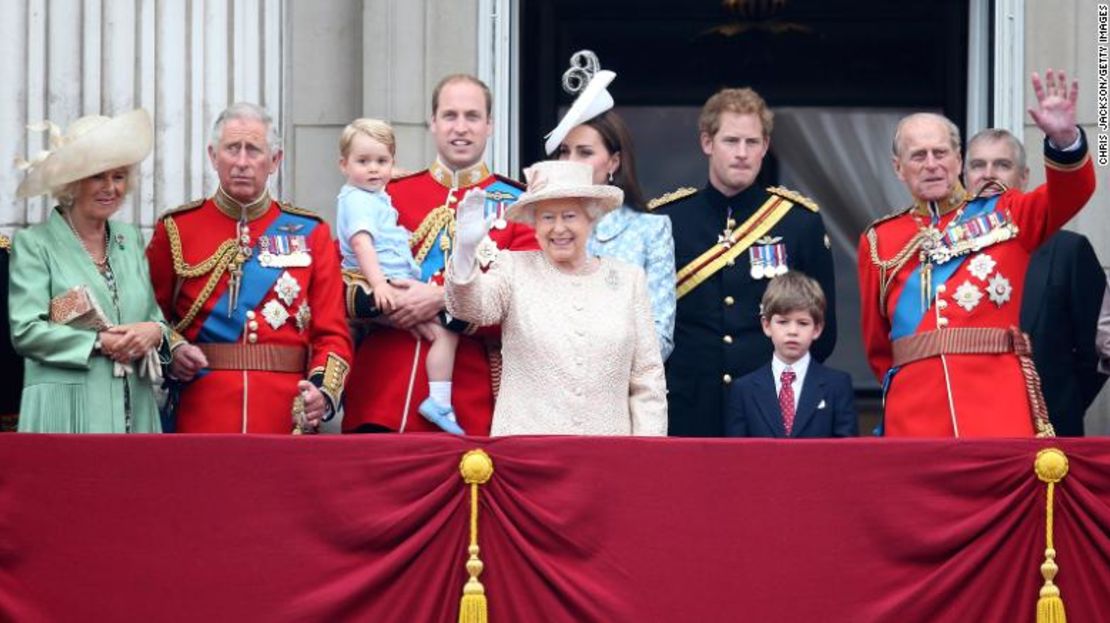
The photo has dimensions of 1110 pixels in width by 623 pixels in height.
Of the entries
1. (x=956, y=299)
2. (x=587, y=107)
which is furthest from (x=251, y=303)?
(x=956, y=299)

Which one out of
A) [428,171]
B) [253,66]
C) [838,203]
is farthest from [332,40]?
[838,203]

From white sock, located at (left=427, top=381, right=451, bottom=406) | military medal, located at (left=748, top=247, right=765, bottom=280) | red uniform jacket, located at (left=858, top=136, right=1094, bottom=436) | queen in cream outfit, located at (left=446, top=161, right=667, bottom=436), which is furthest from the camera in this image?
military medal, located at (left=748, top=247, right=765, bottom=280)

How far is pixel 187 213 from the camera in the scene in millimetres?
9086

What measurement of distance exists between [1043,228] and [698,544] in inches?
64.6

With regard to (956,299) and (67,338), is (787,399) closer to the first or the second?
(956,299)

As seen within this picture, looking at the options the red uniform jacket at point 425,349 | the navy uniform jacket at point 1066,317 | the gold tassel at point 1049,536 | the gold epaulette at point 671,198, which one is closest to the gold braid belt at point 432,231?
the red uniform jacket at point 425,349

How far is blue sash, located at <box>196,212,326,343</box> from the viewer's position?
8.88m

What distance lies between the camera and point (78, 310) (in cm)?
848

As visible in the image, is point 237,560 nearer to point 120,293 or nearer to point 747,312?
point 120,293

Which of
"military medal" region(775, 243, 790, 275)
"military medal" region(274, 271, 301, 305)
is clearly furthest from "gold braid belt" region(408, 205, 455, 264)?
"military medal" region(775, 243, 790, 275)

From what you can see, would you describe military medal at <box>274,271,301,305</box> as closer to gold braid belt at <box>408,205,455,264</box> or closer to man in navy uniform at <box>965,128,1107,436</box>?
gold braid belt at <box>408,205,455,264</box>

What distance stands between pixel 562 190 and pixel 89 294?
1.53 meters

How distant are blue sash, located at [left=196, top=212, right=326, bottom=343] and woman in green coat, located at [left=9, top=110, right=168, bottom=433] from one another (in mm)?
243

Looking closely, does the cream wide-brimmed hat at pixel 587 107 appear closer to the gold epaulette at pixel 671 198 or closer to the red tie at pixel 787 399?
the gold epaulette at pixel 671 198
